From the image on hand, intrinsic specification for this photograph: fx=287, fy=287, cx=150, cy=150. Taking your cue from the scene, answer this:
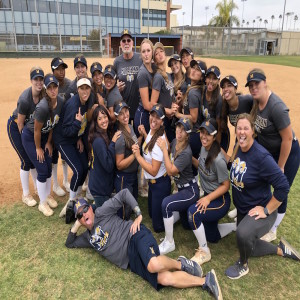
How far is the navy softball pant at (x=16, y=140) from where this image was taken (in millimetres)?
5000

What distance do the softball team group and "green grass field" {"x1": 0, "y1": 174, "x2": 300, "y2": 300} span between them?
0.59 ft

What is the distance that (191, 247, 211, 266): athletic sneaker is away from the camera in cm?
388

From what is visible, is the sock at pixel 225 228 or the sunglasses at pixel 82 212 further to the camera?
the sock at pixel 225 228

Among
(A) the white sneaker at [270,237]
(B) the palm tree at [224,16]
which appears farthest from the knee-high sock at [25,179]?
(B) the palm tree at [224,16]

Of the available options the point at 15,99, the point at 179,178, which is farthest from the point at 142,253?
the point at 15,99

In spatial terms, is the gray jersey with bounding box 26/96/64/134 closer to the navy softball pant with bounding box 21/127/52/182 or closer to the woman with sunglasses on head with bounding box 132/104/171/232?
the navy softball pant with bounding box 21/127/52/182

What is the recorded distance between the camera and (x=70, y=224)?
4.81m

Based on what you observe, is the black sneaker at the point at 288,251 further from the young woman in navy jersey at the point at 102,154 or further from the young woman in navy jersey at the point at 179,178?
the young woman in navy jersey at the point at 102,154

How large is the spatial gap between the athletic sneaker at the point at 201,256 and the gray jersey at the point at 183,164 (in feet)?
3.22

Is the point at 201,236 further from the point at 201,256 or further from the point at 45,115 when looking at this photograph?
the point at 45,115

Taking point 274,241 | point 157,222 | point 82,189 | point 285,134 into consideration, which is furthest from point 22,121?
point 274,241

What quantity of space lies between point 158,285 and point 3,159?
5892 mm

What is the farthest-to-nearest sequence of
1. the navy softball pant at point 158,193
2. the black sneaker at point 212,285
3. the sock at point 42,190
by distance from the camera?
the sock at point 42,190, the navy softball pant at point 158,193, the black sneaker at point 212,285

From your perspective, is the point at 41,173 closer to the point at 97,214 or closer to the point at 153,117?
the point at 97,214
